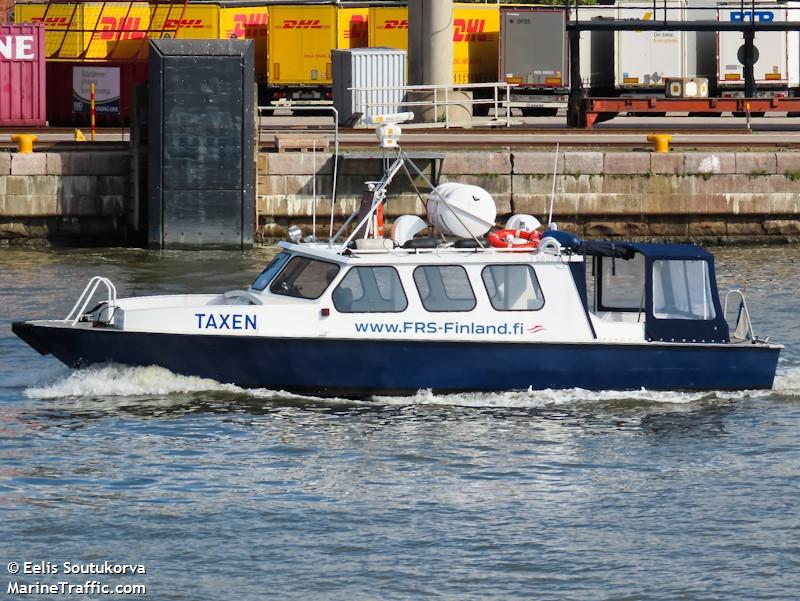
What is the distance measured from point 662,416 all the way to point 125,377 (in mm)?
5912

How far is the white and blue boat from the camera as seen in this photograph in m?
17.2

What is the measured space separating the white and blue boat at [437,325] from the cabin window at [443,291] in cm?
1

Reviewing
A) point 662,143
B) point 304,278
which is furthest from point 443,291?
point 662,143

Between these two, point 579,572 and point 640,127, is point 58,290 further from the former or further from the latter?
point 640,127

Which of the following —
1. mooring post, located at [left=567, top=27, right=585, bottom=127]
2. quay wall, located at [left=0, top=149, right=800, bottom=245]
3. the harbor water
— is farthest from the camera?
mooring post, located at [left=567, top=27, right=585, bottom=127]

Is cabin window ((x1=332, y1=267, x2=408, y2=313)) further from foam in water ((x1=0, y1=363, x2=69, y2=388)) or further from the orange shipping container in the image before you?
the orange shipping container

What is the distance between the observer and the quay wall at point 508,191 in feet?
97.8

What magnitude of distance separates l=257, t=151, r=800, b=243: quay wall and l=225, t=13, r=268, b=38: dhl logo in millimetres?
19006

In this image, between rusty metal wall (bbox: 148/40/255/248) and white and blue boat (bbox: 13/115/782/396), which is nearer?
white and blue boat (bbox: 13/115/782/396)

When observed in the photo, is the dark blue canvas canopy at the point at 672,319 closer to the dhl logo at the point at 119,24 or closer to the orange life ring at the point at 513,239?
the orange life ring at the point at 513,239

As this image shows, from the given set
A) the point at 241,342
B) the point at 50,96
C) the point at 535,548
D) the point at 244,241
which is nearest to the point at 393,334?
the point at 241,342

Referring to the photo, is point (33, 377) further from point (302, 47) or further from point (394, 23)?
point (394, 23)

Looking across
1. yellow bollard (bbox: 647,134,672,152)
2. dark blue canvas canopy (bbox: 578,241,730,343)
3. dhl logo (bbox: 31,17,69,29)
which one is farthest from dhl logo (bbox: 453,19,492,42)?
dark blue canvas canopy (bbox: 578,241,730,343)

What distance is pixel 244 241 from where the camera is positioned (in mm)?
28922
